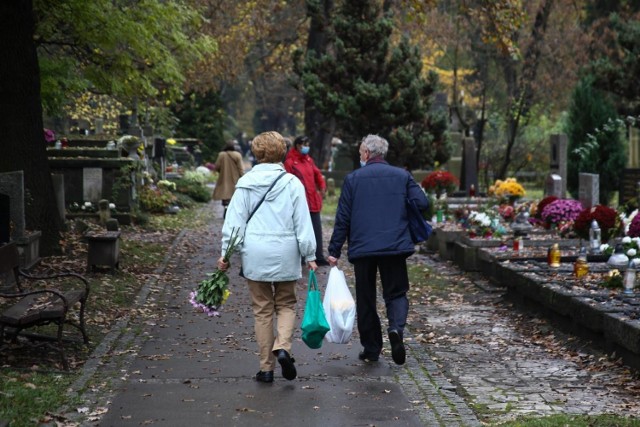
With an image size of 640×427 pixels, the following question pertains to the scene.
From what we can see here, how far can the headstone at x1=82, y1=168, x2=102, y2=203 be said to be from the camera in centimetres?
2192

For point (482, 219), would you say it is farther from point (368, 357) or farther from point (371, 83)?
point (371, 83)

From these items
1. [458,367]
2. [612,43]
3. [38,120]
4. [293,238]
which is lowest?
[458,367]

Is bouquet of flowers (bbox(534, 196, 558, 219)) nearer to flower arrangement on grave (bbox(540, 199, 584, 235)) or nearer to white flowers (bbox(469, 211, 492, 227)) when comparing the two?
flower arrangement on grave (bbox(540, 199, 584, 235))

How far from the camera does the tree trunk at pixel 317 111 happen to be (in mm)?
30688

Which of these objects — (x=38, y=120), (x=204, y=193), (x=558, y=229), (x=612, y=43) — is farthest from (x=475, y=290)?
(x=612, y=43)

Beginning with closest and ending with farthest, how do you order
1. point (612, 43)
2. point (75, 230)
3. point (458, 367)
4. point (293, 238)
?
point (293, 238) → point (458, 367) → point (75, 230) → point (612, 43)

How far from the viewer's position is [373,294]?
961cm

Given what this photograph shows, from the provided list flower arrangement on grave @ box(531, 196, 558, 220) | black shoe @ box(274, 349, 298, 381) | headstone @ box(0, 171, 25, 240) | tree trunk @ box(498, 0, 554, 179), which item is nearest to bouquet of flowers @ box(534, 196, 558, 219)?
flower arrangement on grave @ box(531, 196, 558, 220)

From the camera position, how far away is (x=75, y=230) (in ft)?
61.8

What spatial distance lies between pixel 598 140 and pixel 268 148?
22232mm

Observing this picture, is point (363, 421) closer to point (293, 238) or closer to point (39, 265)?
point (293, 238)

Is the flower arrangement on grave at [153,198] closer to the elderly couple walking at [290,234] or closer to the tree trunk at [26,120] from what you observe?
the tree trunk at [26,120]

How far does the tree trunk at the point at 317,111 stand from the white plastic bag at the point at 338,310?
19.5 m

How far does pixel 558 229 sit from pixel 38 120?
25.1 feet
